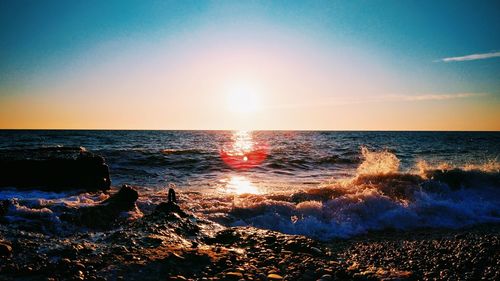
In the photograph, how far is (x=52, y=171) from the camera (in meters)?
10.6

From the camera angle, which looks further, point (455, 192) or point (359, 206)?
point (455, 192)

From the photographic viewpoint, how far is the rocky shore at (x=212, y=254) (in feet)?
13.6

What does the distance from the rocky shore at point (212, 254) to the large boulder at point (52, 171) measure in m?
4.27

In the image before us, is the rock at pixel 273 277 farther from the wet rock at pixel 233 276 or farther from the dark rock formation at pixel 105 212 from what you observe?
the dark rock formation at pixel 105 212

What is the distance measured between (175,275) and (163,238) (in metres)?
1.39

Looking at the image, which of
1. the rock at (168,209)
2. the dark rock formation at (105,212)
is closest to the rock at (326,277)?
the rock at (168,209)

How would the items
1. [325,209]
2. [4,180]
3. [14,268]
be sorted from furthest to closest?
1. [4,180]
2. [325,209]
3. [14,268]

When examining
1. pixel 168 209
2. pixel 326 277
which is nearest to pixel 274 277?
pixel 326 277

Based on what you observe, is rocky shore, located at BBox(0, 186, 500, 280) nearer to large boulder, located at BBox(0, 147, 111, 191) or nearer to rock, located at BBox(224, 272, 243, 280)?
rock, located at BBox(224, 272, 243, 280)

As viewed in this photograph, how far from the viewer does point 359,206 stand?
8719 mm

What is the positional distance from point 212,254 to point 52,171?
8.21 metres

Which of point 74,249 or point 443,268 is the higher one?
point 74,249

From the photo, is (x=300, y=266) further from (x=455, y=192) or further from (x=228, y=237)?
(x=455, y=192)

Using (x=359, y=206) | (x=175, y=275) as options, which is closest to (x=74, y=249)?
(x=175, y=275)
